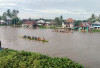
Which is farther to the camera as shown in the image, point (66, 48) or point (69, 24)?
point (69, 24)

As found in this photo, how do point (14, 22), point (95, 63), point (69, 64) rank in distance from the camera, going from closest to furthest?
point (69, 64)
point (95, 63)
point (14, 22)

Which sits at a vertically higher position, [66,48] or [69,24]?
[69,24]

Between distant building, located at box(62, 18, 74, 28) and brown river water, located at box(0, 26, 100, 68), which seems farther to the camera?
distant building, located at box(62, 18, 74, 28)

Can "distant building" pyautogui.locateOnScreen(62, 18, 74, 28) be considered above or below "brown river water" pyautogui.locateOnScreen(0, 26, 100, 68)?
above

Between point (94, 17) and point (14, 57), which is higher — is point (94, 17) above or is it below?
above

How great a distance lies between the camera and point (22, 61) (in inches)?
276

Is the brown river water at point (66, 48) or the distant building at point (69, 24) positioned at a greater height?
the distant building at point (69, 24)

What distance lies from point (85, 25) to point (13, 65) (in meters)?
39.8

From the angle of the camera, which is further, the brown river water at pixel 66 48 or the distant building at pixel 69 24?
the distant building at pixel 69 24

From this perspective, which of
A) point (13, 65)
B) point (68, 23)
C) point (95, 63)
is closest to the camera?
point (13, 65)

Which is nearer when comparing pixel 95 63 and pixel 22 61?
pixel 22 61

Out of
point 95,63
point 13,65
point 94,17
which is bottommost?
point 95,63

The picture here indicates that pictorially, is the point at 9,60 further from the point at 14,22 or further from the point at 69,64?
the point at 14,22

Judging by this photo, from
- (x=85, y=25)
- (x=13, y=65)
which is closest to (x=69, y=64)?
(x=13, y=65)
